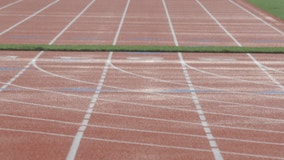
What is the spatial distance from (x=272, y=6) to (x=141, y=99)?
22974mm

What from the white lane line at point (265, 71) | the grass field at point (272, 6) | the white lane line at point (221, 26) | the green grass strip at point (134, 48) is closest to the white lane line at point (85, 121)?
the green grass strip at point (134, 48)

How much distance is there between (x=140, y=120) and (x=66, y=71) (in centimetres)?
477

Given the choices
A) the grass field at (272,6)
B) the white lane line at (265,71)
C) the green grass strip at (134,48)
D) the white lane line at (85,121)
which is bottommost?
the grass field at (272,6)

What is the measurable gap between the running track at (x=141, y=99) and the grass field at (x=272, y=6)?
6.87 metres

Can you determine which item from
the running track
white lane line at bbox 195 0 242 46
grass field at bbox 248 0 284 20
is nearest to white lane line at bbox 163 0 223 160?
the running track

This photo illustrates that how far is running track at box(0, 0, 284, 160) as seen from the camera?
8.77 metres

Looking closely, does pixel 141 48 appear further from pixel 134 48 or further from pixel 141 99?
pixel 141 99

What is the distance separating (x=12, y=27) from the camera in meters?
23.6

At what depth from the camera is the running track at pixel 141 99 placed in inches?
345

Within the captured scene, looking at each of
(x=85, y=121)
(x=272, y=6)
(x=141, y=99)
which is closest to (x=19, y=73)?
(x=141, y=99)

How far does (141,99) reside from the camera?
11.8 m

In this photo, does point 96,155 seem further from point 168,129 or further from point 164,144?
point 168,129

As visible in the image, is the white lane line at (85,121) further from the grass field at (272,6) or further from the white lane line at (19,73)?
the grass field at (272,6)

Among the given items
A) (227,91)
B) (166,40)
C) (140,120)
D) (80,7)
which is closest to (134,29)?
(166,40)
